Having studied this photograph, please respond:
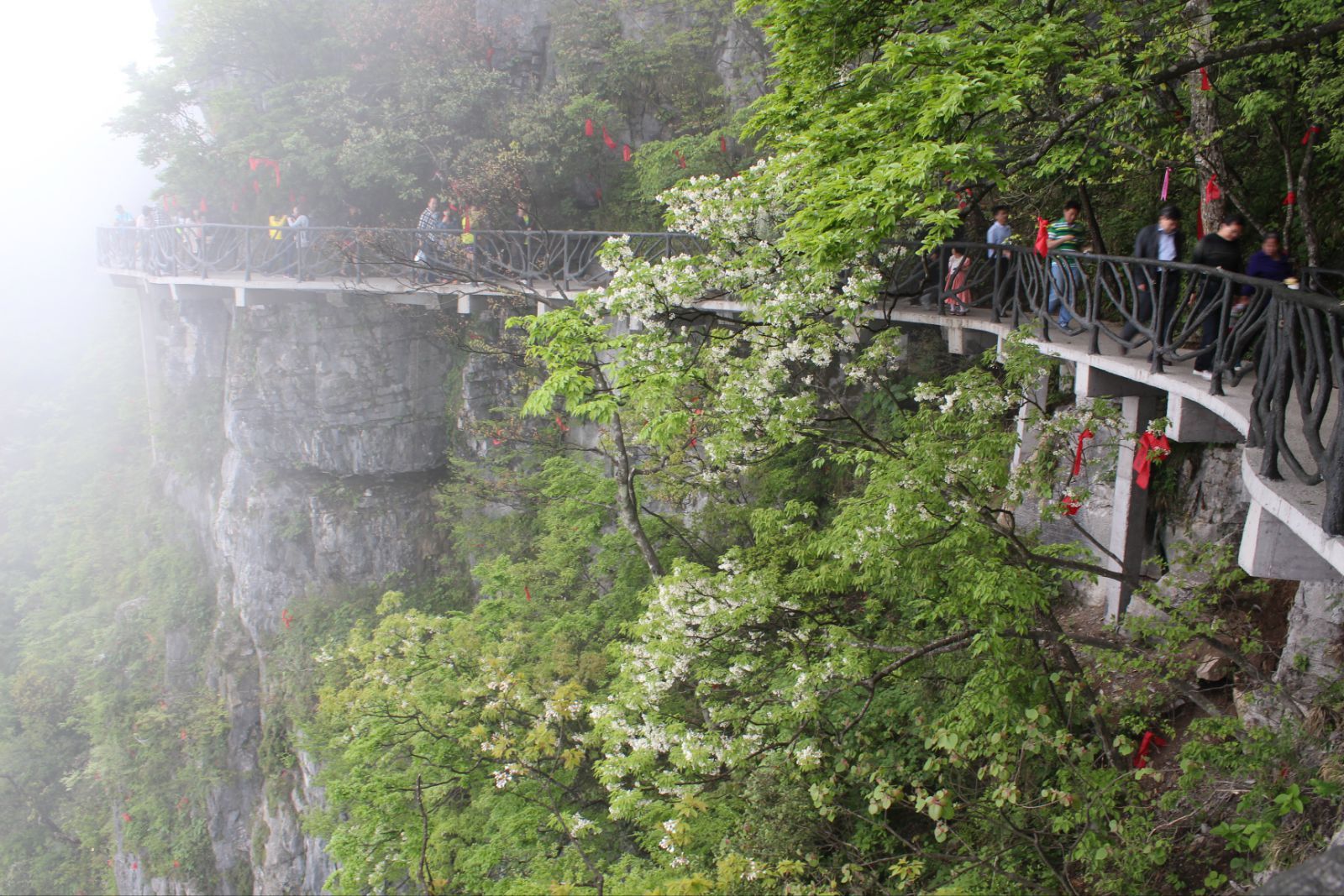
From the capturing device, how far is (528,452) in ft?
54.5

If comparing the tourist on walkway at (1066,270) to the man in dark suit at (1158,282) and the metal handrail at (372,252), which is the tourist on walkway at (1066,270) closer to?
the man in dark suit at (1158,282)

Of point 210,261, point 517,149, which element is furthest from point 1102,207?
point 210,261

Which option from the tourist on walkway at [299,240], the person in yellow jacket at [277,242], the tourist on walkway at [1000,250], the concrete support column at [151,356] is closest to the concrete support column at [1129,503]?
the tourist on walkway at [1000,250]

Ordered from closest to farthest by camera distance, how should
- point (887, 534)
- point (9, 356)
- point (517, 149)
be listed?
point (887, 534), point (517, 149), point (9, 356)

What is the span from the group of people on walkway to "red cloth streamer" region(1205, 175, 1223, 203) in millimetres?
451

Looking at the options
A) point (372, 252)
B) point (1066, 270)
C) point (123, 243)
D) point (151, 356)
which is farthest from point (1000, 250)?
point (151, 356)

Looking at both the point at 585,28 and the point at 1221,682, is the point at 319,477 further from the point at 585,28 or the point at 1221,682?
the point at 1221,682

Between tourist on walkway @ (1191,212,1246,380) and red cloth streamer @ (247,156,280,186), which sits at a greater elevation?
red cloth streamer @ (247,156,280,186)

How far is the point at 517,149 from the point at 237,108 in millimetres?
7748

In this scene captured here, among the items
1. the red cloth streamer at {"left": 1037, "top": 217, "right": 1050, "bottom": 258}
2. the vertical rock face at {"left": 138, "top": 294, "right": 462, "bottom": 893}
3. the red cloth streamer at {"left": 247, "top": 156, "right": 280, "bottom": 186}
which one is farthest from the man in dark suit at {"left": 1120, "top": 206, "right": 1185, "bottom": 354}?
the red cloth streamer at {"left": 247, "top": 156, "right": 280, "bottom": 186}

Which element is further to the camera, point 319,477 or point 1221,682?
point 319,477

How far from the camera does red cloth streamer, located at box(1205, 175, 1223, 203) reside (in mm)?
6707

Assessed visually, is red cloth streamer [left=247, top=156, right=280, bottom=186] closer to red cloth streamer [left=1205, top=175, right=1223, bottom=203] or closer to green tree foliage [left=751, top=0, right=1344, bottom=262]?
green tree foliage [left=751, top=0, right=1344, bottom=262]

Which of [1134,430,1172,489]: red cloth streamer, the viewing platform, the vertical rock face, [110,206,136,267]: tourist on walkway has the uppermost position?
[110,206,136,267]: tourist on walkway
